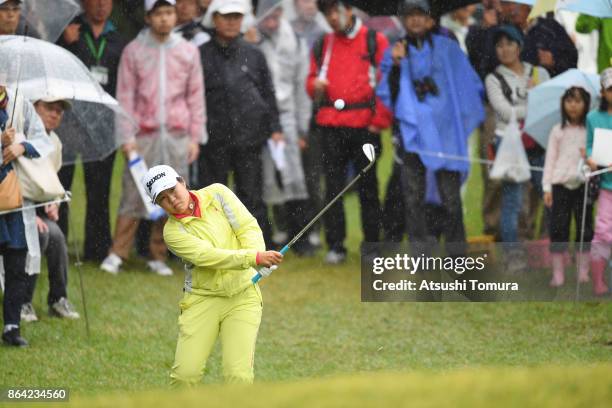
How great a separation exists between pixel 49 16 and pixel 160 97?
1689 mm

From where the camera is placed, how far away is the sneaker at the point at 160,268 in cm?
1338

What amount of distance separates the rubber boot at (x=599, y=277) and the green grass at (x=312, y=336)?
12 cm

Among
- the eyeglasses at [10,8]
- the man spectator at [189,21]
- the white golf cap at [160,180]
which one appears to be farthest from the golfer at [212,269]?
the man spectator at [189,21]

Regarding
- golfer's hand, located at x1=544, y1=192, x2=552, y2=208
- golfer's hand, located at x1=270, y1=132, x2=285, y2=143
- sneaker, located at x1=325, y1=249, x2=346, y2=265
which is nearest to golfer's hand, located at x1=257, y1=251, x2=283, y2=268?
golfer's hand, located at x1=544, y1=192, x2=552, y2=208

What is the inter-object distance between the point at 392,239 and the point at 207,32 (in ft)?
8.63

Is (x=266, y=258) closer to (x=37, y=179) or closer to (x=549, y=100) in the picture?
(x=37, y=179)

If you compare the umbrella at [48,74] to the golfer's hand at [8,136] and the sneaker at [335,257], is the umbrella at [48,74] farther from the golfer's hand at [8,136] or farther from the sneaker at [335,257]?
the sneaker at [335,257]

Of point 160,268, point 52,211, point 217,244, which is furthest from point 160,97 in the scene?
point 217,244

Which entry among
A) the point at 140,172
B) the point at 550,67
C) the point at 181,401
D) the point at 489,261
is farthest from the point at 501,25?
the point at 181,401

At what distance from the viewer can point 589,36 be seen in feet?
42.8

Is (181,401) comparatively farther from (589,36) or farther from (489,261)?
(589,36)

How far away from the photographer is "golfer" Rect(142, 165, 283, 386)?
27.9 feet

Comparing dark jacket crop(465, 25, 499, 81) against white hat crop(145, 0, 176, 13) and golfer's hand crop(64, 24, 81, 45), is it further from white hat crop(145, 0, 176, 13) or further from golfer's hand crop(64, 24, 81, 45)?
golfer's hand crop(64, 24, 81, 45)

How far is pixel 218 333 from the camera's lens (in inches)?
347
